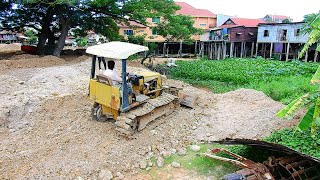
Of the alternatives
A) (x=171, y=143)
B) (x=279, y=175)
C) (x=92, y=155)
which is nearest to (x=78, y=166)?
(x=92, y=155)

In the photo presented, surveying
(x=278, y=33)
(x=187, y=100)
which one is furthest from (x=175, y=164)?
(x=278, y=33)

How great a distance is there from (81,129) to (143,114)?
188 centimetres

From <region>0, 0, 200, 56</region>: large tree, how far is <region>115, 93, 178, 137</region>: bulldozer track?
35.0 feet

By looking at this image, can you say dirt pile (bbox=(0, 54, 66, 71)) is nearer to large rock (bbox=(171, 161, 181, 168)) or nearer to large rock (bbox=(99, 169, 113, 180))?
large rock (bbox=(99, 169, 113, 180))

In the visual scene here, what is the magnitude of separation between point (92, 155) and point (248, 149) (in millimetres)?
3822

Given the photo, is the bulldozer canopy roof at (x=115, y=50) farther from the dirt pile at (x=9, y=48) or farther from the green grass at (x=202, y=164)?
the dirt pile at (x=9, y=48)

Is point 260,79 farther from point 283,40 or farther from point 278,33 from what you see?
point 278,33

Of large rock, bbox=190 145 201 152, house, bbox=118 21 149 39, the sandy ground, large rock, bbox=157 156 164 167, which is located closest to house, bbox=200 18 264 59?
house, bbox=118 21 149 39

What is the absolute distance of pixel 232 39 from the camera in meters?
35.9

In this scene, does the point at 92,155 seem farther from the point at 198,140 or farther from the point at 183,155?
the point at 198,140

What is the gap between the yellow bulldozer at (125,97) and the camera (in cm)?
788

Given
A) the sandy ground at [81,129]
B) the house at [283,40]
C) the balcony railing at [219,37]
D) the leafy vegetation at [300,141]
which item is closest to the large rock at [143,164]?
the sandy ground at [81,129]

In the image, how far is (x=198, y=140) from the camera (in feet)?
27.7

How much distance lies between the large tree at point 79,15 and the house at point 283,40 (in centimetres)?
1317
